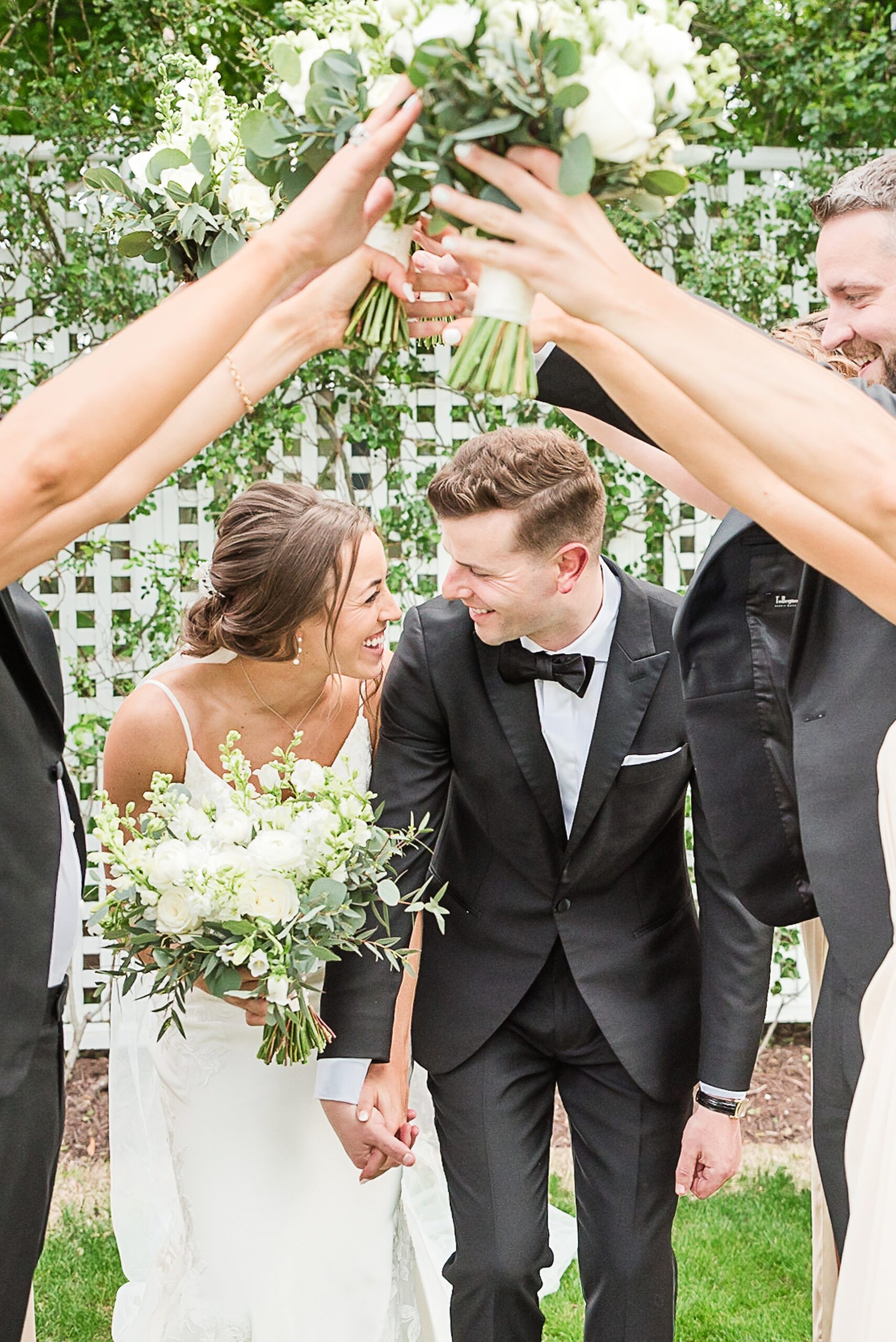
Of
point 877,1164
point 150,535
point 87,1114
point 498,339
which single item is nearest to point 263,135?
point 498,339

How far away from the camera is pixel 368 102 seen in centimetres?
182

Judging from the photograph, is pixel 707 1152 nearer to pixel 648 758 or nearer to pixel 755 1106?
pixel 648 758

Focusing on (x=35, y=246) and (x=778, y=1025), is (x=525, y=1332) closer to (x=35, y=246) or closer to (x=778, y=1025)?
(x=778, y=1025)

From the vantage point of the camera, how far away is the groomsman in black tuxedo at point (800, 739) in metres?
2.13

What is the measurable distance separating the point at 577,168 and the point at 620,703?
1.64 m

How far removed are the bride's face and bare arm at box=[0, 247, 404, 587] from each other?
1.08 metres

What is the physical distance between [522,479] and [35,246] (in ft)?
10.6

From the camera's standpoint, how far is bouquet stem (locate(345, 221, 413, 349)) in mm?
2049

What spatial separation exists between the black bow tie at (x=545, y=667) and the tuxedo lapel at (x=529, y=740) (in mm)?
25

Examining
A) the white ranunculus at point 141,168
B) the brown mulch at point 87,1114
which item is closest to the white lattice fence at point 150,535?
the brown mulch at point 87,1114

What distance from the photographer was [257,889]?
274cm

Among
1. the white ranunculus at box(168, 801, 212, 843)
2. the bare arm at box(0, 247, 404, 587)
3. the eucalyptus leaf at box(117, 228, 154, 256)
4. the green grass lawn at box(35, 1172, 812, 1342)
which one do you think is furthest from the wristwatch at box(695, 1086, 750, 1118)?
the eucalyptus leaf at box(117, 228, 154, 256)

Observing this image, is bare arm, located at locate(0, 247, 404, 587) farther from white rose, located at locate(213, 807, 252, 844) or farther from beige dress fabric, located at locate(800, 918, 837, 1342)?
beige dress fabric, located at locate(800, 918, 837, 1342)

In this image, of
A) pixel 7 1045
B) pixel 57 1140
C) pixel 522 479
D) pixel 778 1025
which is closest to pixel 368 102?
pixel 522 479
